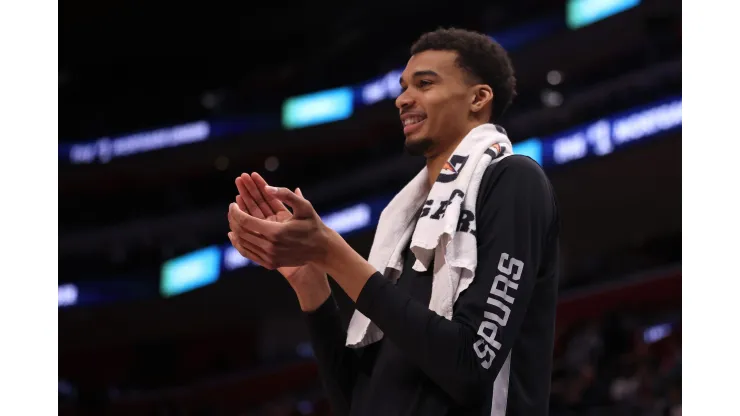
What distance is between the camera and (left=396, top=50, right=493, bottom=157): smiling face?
1.92 meters

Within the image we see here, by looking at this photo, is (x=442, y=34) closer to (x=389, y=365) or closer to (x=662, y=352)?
(x=389, y=365)

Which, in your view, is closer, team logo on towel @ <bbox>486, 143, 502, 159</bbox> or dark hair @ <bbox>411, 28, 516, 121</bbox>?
team logo on towel @ <bbox>486, 143, 502, 159</bbox>

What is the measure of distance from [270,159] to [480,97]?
1448 cm

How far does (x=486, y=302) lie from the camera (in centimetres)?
159

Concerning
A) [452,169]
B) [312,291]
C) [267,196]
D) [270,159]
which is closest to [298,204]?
[267,196]

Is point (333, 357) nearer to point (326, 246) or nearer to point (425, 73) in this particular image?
point (326, 246)

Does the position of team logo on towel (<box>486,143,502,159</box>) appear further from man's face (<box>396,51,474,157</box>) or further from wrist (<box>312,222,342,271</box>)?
wrist (<box>312,222,342,271</box>)

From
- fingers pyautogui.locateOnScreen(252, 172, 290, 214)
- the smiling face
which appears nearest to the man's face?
the smiling face

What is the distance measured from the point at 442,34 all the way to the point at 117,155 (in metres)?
14.8

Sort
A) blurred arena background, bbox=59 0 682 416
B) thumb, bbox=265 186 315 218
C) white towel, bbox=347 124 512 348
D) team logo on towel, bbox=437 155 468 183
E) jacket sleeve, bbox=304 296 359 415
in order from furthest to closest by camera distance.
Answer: blurred arena background, bbox=59 0 682 416, jacket sleeve, bbox=304 296 359 415, team logo on towel, bbox=437 155 468 183, white towel, bbox=347 124 512 348, thumb, bbox=265 186 315 218

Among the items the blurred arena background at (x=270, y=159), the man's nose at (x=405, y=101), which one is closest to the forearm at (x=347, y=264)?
the man's nose at (x=405, y=101)

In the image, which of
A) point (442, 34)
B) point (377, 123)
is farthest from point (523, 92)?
point (442, 34)

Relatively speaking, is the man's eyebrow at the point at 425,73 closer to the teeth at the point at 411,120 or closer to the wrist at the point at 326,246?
the teeth at the point at 411,120

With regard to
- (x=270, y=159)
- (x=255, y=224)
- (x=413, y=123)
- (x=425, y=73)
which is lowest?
(x=255, y=224)
